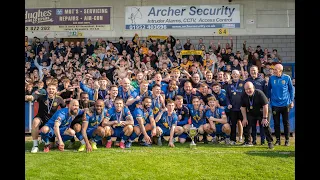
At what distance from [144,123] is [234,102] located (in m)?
1.94

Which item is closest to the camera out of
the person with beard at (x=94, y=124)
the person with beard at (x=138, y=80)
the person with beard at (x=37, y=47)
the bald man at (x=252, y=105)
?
the person with beard at (x=94, y=124)

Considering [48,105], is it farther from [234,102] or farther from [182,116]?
[234,102]

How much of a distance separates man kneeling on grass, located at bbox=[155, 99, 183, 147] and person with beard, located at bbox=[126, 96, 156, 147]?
150 mm

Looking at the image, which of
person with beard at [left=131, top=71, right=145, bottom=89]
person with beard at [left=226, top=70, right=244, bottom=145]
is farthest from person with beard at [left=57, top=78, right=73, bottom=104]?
person with beard at [left=226, top=70, right=244, bottom=145]

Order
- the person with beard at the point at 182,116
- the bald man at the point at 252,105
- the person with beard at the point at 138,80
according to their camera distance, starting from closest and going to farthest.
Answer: the bald man at the point at 252,105 → the person with beard at the point at 182,116 → the person with beard at the point at 138,80

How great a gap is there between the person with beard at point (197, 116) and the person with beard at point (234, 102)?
57 centimetres

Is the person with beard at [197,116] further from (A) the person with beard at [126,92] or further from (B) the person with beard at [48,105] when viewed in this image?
(B) the person with beard at [48,105]

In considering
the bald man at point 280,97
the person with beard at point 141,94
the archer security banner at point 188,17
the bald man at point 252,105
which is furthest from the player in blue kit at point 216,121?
the archer security banner at point 188,17

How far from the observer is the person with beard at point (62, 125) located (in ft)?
19.9

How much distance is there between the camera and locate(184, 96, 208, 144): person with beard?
705cm

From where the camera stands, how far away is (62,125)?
618 cm

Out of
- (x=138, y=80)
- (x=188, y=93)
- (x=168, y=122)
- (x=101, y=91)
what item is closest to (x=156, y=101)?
(x=168, y=122)
